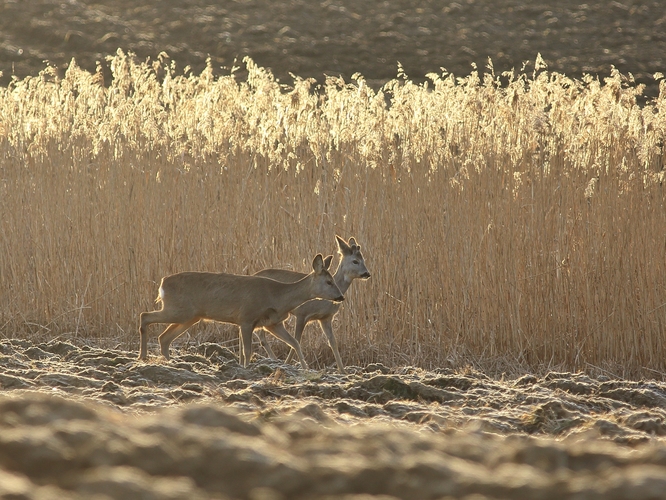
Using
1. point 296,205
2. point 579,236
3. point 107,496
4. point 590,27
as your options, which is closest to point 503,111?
point 579,236

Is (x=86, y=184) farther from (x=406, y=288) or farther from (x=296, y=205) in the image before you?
(x=406, y=288)

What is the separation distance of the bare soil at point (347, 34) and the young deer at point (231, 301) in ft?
58.3

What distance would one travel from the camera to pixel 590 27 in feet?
94.1

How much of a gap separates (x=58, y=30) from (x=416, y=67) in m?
10.5

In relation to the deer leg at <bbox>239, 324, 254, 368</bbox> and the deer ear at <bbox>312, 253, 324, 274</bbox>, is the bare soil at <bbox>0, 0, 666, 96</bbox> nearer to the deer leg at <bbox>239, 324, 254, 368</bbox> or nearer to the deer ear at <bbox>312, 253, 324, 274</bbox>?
the deer ear at <bbox>312, 253, 324, 274</bbox>

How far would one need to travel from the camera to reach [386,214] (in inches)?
309

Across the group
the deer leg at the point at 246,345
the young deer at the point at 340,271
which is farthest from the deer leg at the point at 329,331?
the deer leg at the point at 246,345

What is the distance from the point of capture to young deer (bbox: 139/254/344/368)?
6570mm

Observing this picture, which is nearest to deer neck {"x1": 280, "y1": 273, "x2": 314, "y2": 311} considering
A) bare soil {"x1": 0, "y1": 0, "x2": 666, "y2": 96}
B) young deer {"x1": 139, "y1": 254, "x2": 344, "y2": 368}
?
young deer {"x1": 139, "y1": 254, "x2": 344, "y2": 368}

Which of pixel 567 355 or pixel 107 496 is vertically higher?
pixel 107 496

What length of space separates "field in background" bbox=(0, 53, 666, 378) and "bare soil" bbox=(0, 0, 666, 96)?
15.6 m

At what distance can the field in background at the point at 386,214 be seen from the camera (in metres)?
7.24

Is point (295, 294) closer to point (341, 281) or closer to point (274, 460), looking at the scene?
point (341, 281)

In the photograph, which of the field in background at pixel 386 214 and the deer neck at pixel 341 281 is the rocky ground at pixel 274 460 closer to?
the field in background at pixel 386 214
